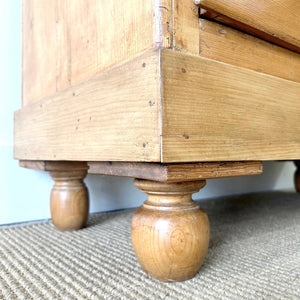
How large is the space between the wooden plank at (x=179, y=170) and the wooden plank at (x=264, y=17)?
0.19 metres

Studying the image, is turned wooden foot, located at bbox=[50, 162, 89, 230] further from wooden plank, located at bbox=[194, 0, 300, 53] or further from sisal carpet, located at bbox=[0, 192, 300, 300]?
wooden plank, located at bbox=[194, 0, 300, 53]

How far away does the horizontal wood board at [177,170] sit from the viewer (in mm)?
376

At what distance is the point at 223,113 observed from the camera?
408mm

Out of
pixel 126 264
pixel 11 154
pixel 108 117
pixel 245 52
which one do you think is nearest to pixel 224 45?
pixel 245 52

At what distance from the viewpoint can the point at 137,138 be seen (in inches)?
14.8

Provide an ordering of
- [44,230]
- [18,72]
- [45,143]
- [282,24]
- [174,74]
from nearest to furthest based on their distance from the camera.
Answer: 1. [174,74]
2. [282,24]
3. [45,143]
4. [44,230]
5. [18,72]

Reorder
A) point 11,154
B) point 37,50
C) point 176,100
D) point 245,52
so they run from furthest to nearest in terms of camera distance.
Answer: point 11,154, point 37,50, point 245,52, point 176,100

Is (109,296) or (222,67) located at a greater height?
(222,67)

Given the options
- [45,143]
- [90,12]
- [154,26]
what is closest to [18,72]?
[45,143]

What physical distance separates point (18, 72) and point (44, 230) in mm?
443

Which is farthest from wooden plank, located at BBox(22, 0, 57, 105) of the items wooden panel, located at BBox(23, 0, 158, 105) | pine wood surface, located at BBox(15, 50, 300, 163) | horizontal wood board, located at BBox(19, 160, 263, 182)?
horizontal wood board, located at BBox(19, 160, 263, 182)

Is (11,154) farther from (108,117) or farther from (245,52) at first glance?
(245,52)

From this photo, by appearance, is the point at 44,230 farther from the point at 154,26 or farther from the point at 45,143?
the point at 154,26

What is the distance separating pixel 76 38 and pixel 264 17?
31 cm
